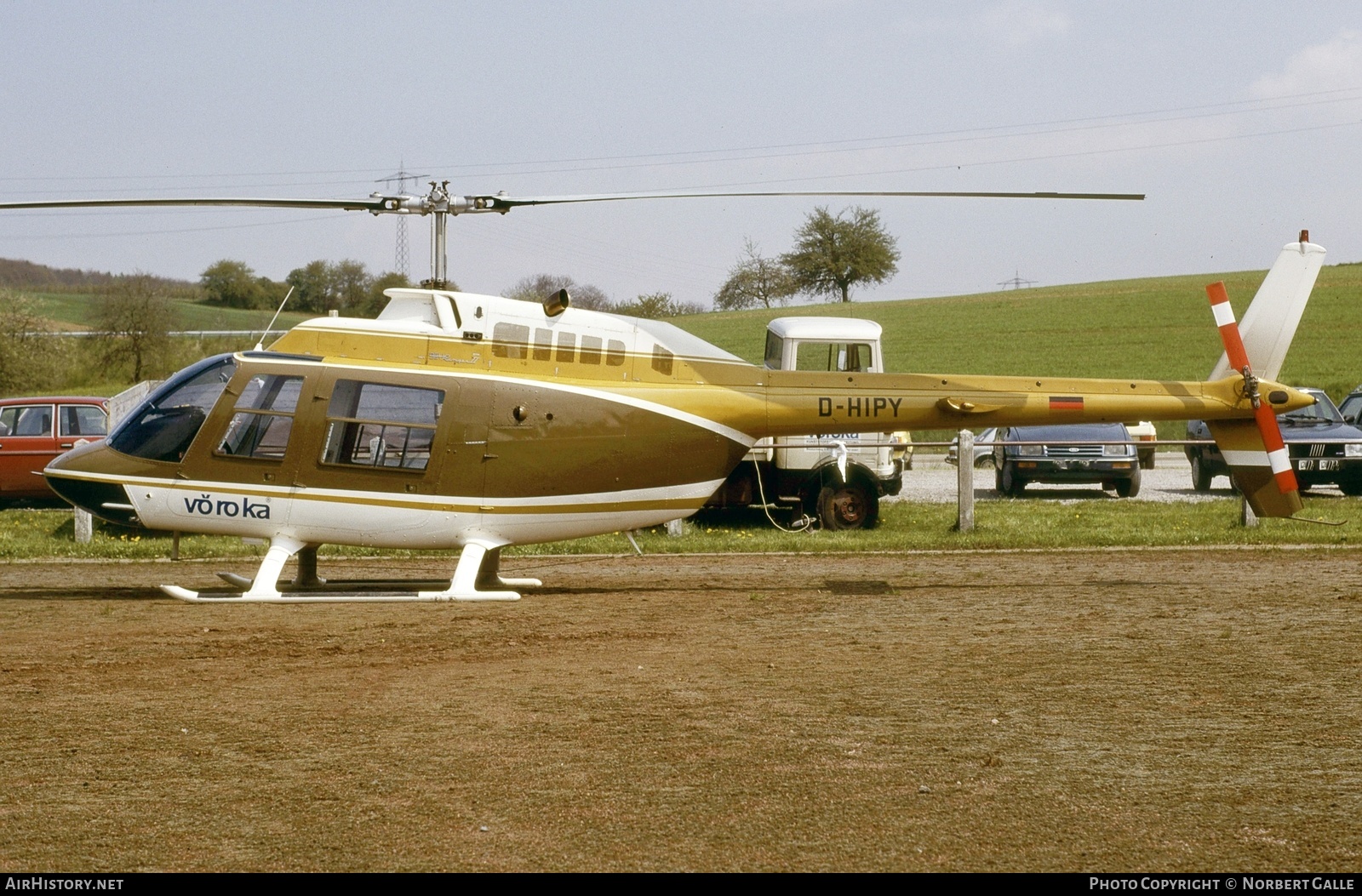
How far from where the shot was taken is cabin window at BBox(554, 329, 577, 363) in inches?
492

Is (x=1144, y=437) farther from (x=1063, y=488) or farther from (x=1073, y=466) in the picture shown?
(x=1073, y=466)

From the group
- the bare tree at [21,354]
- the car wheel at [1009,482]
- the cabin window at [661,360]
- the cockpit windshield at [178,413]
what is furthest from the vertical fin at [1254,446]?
the bare tree at [21,354]

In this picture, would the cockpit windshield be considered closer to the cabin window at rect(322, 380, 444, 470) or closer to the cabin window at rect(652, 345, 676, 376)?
the cabin window at rect(322, 380, 444, 470)

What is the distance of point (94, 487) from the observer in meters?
12.1

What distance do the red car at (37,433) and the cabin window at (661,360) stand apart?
42.5 ft

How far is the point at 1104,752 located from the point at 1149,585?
22.4 ft

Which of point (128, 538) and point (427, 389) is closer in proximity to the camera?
point (427, 389)

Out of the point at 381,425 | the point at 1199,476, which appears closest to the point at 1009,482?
the point at 1199,476

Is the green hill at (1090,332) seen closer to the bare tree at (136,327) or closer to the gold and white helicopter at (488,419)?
the bare tree at (136,327)

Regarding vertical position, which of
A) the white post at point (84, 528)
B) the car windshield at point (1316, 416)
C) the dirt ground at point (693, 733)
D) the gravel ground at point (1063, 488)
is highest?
the car windshield at point (1316, 416)

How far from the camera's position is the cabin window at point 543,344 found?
12.4 metres
